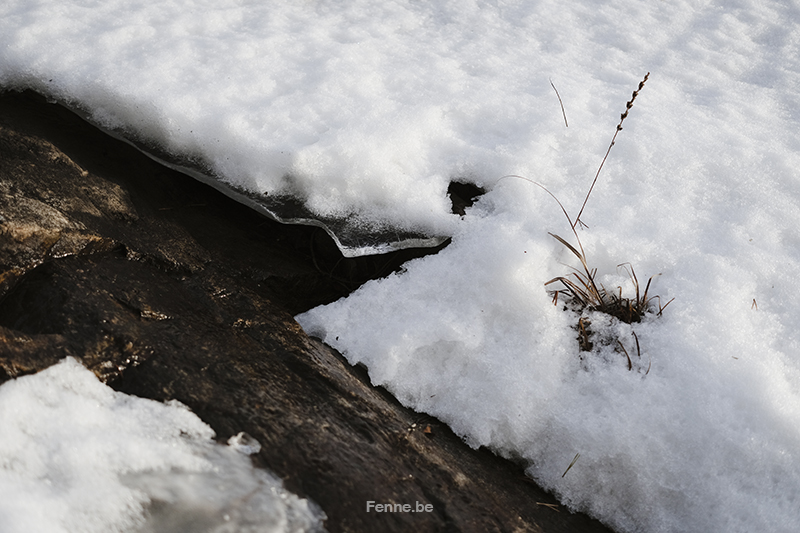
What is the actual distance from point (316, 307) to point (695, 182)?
2.00 m

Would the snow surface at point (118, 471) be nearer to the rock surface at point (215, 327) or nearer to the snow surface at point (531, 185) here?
the rock surface at point (215, 327)

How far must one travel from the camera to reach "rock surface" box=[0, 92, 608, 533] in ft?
5.29

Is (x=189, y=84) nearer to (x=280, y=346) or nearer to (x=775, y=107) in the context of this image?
(x=280, y=346)

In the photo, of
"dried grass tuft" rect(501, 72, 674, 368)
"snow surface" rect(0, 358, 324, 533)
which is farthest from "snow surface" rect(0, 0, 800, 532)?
"snow surface" rect(0, 358, 324, 533)

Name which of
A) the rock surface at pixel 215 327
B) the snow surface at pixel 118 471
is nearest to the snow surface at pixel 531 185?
the rock surface at pixel 215 327

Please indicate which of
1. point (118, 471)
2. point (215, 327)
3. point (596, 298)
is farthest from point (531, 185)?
point (118, 471)

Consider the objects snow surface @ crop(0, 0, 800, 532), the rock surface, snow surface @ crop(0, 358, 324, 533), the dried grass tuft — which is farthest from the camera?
the dried grass tuft

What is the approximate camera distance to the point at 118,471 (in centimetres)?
144

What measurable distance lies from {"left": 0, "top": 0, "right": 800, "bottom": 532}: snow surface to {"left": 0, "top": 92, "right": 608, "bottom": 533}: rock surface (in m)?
0.18

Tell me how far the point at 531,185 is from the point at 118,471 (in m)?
2.06

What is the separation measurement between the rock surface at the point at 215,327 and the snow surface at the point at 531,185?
176 mm

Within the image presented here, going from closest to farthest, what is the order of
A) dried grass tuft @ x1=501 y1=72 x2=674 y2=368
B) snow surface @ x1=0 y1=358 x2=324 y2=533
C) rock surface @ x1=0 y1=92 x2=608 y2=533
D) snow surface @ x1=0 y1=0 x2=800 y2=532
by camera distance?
snow surface @ x1=0 y1=358 x2=324 y2=533, rock surface @ x1=0 y1=92 x2=608 y2=533, snow surface @ x1=0 y1=0 x2=800 y2=532, dried grass tuft @ x1=501 y1=72 x2=674 y2=368

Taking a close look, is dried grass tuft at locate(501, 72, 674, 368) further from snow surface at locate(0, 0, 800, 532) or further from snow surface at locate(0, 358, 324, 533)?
snow surface at locate(0, 358, 324, 533)

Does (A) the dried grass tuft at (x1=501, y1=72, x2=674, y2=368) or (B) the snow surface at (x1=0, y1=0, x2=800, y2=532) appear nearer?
(B) the snow surface at (x1=0, y1=0, x2=800, y2=532)
